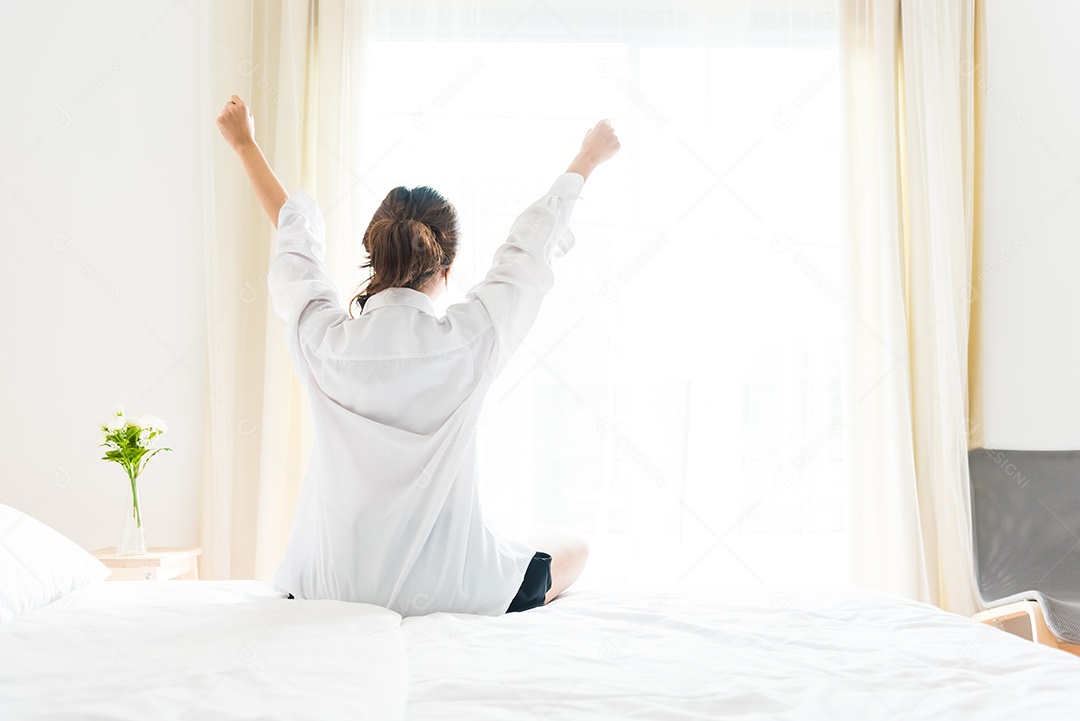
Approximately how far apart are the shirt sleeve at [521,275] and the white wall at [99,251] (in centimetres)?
183

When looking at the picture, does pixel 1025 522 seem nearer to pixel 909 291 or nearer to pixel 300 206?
pixel 909 291

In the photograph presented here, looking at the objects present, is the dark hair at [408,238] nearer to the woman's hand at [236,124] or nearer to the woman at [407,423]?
the woman at [407,423]

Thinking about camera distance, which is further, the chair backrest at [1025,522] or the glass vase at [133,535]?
the chair backrest at [1025,522]

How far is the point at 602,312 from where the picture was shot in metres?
2.93

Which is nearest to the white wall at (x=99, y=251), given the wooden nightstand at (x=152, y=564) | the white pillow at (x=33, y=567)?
the wooden nightstand at (x=152, y=564)

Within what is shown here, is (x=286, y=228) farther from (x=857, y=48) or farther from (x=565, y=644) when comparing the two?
(x=857, y=48)

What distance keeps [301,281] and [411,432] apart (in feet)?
1.05

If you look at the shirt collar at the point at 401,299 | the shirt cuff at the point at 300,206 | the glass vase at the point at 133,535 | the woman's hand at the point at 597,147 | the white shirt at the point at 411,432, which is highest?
the woman's hand at the point at 597,147

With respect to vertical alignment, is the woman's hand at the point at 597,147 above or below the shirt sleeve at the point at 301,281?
above

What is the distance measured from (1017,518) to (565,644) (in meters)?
2.12

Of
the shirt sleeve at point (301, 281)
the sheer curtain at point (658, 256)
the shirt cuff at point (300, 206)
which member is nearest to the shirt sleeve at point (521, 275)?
the shirt sleeve at point (301, 281)

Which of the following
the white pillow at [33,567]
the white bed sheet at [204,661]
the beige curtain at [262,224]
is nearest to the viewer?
the white bed sheet at [204,661]

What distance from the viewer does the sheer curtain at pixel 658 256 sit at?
2891mm

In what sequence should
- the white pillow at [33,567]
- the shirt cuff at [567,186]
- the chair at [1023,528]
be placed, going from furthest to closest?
the chair at [1023,528]
the shirt cuff at [567,186]
the white pillow at [33,567]
